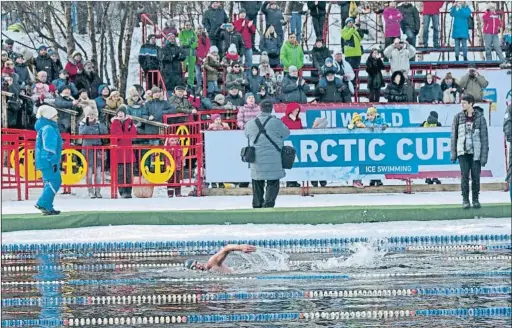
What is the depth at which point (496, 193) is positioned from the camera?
2212cm

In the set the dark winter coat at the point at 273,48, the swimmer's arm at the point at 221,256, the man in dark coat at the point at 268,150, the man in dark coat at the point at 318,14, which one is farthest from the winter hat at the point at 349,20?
the swimmer's arm at the point at 221,256

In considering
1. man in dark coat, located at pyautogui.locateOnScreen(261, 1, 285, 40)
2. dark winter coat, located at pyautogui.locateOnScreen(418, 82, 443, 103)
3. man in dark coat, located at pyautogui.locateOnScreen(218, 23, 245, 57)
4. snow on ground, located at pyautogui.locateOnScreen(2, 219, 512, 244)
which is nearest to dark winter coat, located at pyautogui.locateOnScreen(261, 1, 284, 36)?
man in dark coat, located at pyautogui.locateOnScreen(261, 1, 285, 40)

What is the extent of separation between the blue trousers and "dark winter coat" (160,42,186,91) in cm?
832

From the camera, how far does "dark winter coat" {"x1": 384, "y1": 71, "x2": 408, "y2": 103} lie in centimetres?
2571

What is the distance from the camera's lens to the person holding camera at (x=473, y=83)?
26.2 m

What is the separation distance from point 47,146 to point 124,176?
3.35 m

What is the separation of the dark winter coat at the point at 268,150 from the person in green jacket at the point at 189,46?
8801 mm

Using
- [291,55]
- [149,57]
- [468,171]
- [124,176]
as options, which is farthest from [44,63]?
[468,171]

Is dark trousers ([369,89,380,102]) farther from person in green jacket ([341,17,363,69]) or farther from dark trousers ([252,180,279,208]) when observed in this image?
dark trousers ([252,180,279,208])

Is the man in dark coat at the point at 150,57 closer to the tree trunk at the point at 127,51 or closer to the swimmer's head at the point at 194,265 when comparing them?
the tree trunk at the point at 127,51

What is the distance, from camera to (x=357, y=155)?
2138cm

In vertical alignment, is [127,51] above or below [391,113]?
above

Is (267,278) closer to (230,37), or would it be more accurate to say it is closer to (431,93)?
(431,93)

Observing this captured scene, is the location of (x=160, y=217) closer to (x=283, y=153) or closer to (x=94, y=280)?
(x=283, y=153)
